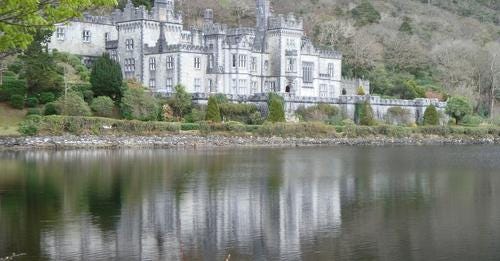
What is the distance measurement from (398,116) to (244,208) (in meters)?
52.4

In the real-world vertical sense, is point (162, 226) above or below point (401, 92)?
below

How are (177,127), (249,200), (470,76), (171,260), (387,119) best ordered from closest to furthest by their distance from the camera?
(171,260), (249,200), (177,127), (387,119), (470,76)

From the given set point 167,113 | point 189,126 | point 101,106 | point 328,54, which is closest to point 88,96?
point 101,106

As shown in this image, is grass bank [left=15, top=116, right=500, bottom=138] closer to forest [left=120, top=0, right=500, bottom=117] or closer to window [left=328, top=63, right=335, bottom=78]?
window [left=328, top=63, right=335, bottom=78]

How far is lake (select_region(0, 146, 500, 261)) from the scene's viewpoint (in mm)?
23469

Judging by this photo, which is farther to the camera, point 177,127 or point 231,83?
point 231,83

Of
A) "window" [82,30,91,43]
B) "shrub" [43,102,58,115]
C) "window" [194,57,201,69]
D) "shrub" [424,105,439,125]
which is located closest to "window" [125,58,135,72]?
"window" [82,30,91,43]

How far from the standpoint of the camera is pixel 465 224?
27609 mm

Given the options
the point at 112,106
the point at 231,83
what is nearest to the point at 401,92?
the point at 231,83

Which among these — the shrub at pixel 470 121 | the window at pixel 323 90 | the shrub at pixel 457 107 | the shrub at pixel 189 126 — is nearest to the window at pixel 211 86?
the shrub at pixel 189 126

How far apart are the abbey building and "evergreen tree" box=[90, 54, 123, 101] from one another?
4.18m

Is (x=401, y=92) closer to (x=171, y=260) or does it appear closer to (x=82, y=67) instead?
(x=82, y=67)

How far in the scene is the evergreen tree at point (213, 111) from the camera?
66938 millimetres

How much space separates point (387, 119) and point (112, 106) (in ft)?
92.7
